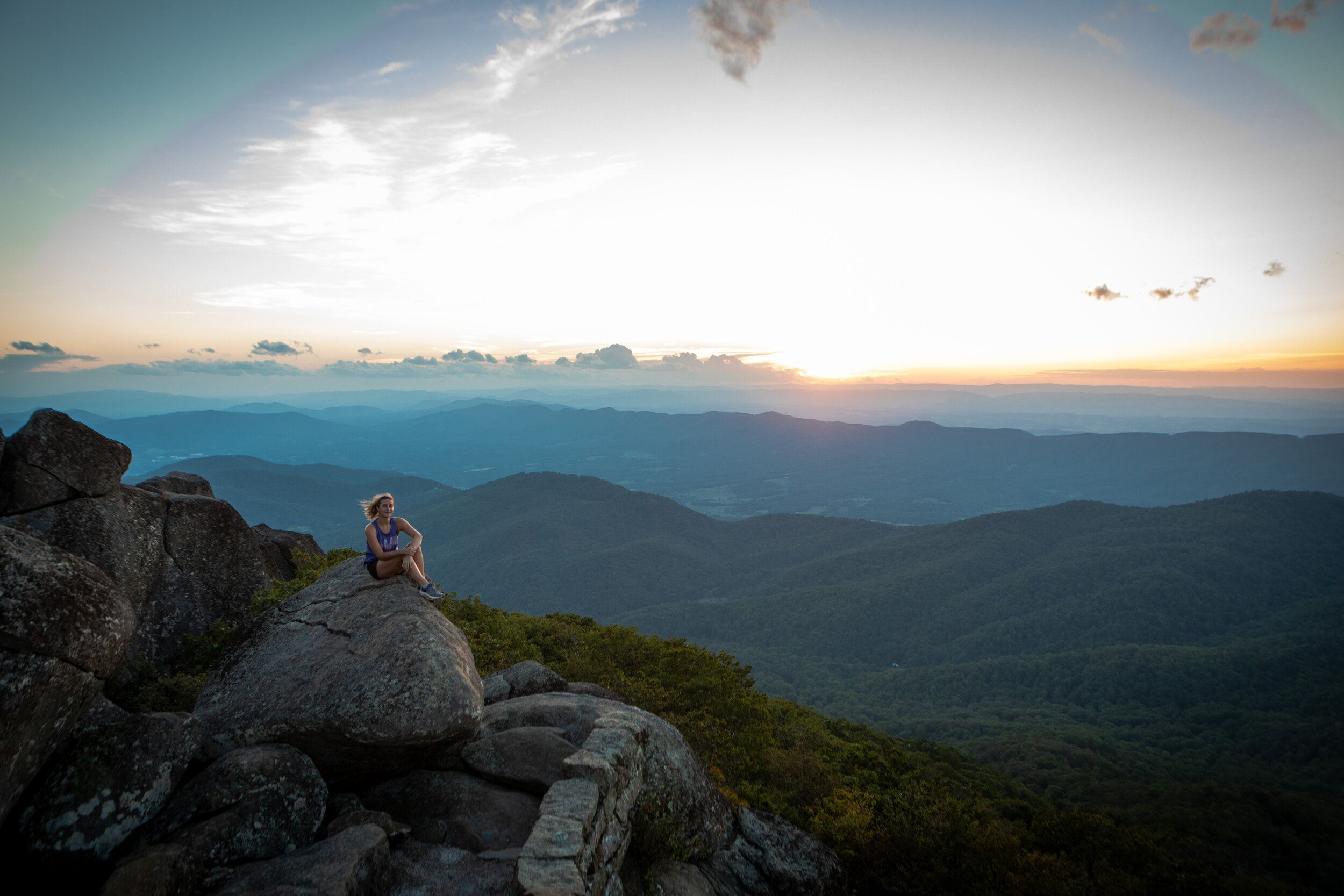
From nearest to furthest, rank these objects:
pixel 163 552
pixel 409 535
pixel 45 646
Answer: pixel 45 646
pixel 409 535
pixel 163 552

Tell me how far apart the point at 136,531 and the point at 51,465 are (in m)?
2.87

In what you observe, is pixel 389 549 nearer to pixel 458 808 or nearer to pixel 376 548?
pixel 376 548

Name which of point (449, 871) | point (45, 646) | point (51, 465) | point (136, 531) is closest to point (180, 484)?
point (136, 531)

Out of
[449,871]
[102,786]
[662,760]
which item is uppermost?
[102,786]

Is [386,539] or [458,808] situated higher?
[386,539]

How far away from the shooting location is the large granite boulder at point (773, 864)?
12.3m

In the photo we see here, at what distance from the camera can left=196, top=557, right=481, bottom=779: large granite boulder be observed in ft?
33.7

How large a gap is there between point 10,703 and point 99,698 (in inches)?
93.6

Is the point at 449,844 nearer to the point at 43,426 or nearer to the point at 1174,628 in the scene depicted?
the point at 43,426

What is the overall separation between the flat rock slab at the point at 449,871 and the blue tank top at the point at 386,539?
6.69 meters

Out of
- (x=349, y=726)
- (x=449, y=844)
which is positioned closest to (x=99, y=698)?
(x=349, y=726)

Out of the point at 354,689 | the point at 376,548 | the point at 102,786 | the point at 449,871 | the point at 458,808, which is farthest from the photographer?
the point at 376,548

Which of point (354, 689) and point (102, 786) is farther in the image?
point (354, 689)

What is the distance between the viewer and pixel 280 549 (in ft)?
85.7
